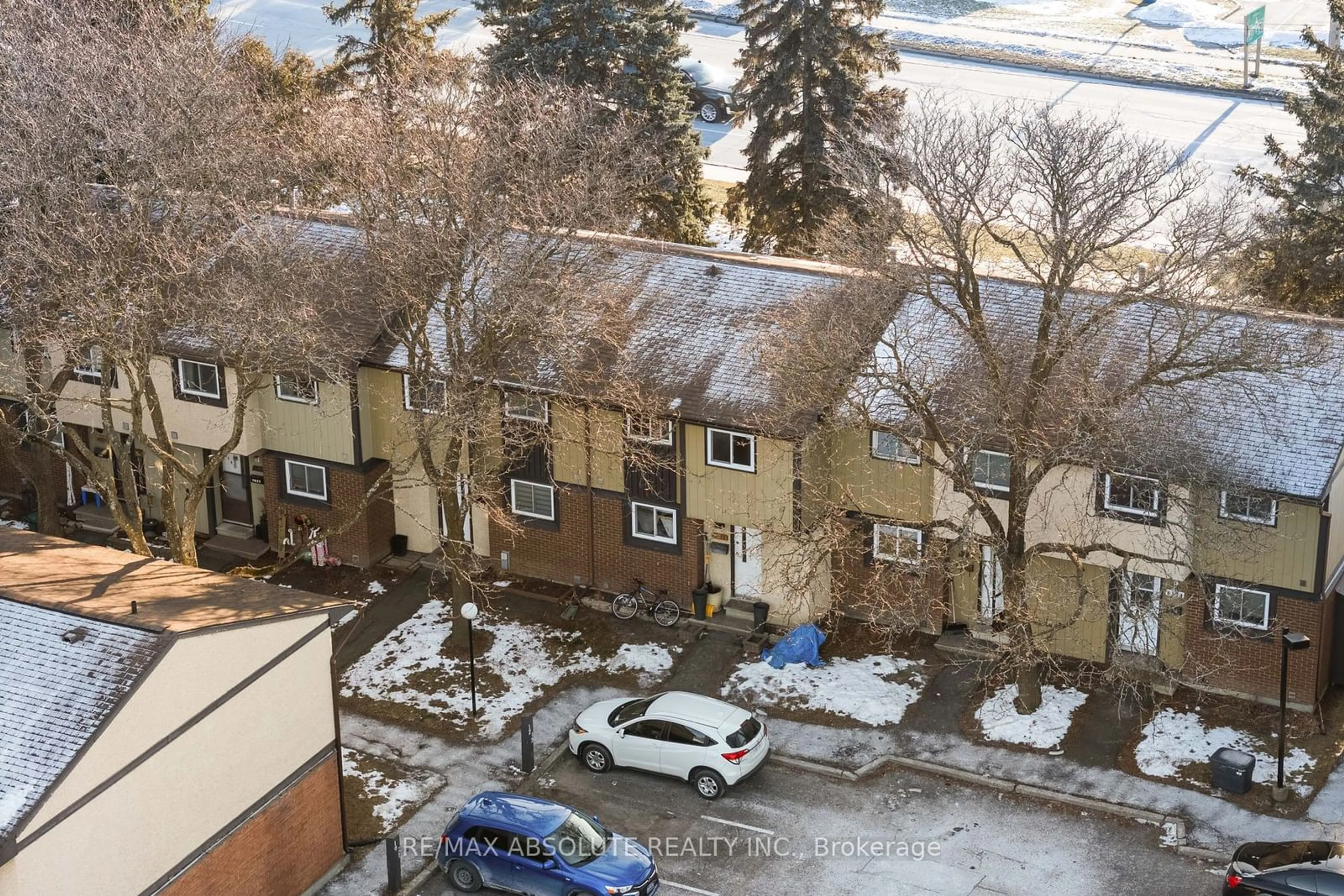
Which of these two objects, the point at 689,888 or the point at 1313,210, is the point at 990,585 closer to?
the point at 689,888

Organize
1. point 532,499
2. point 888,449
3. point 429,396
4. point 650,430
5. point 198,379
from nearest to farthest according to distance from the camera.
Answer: point 429,396, point 888,449, point 650,430, point 532,499, point 198,379

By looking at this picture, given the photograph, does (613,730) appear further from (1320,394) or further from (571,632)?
(1320,394)

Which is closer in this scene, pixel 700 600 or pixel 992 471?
pixel 992 471

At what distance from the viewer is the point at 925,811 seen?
31.4 m

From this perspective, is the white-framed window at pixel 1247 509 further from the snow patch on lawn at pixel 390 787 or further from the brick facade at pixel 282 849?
the brick facade at pixel 282 849

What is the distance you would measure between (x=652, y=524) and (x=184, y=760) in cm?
1477

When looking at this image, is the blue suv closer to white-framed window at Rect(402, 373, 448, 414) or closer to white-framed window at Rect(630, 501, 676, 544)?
white-framed window at Rect(402, 373, 448, 414)

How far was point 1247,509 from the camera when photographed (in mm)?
32750

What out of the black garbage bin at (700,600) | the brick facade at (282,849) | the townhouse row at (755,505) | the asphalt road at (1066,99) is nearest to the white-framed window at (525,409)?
the townhouse row at (755,505)

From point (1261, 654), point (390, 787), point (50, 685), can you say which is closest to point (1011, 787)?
point (1261, 654)

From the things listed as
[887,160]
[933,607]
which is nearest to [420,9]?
[887,160]

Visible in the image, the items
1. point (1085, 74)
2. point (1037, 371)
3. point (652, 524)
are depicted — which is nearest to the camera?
point (1037, 371)

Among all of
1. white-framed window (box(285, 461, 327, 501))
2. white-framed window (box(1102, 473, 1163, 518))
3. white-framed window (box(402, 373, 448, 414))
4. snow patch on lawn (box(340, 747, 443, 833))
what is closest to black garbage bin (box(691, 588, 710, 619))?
white-framed window (box(402, 373, 448, 414))

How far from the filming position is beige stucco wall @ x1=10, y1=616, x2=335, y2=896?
24.0 metres
